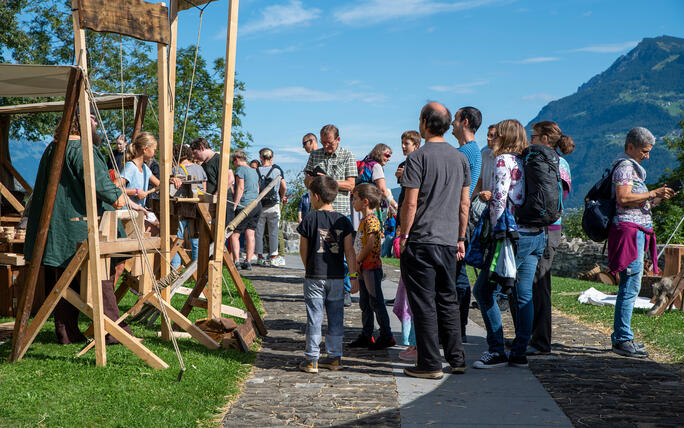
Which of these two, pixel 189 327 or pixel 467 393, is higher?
pixel 189 327

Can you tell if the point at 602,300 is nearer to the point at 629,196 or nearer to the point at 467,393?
the point at 629,196

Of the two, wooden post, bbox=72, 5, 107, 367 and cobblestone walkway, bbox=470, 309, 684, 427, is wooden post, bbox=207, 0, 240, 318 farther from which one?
cobblestone walkway, bbox=470, 309, 684, 427

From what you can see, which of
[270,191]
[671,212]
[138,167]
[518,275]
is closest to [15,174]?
[138,167]

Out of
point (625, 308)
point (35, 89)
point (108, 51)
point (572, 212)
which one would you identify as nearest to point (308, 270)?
point (625, 308)

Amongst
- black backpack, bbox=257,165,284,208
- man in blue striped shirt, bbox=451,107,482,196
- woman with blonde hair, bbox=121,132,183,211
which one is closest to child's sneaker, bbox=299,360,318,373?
man in blue striped shirt, bbox=451,107,482,196

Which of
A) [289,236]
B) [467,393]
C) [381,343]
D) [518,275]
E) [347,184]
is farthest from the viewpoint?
[289,236]

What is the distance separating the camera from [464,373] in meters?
5.18

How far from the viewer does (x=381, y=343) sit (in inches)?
240

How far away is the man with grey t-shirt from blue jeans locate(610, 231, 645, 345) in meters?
1.86

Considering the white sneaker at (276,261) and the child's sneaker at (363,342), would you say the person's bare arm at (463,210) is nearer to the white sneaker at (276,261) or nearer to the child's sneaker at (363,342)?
the child's sneaker at (363,342)

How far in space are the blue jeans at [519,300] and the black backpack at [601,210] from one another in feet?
2.90

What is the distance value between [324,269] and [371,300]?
1.03m

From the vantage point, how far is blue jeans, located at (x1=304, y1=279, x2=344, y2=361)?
511cm

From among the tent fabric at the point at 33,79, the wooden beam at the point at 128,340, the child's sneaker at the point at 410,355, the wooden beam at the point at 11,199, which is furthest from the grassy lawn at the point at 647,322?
the wooden beam at the point at 11,199
